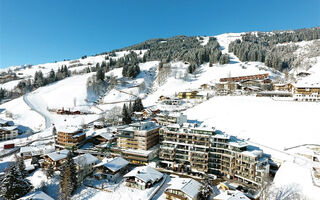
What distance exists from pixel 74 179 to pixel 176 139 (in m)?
26.7

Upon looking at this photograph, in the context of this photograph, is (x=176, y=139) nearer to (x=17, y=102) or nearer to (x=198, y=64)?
(x=17, y=102)

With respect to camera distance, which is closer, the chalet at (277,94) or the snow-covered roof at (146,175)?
the snow-covered roof at (146,175)

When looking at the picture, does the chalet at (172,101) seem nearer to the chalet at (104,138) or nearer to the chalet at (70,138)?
the chalet at (104,138)

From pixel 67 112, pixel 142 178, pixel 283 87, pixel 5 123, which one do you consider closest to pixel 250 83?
pixel 283 87

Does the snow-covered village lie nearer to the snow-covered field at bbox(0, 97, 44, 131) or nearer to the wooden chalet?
the snow-covered field at bbox(0, 97, 44, 131)

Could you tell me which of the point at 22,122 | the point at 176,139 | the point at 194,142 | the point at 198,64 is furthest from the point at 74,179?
the point at 198,64

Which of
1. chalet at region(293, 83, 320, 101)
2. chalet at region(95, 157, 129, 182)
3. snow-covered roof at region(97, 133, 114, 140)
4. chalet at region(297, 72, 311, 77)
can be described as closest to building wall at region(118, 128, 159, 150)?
chalet at region(95, 157, 129, 182)

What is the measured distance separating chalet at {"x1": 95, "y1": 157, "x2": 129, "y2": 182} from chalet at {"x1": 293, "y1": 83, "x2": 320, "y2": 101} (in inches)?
2853

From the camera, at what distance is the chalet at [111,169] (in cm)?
4256

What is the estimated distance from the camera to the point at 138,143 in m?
52.1

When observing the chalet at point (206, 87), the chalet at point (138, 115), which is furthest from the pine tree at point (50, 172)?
the chalet at point (206, 87)

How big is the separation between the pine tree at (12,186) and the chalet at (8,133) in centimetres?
4734

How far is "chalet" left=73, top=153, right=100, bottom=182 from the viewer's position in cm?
4203

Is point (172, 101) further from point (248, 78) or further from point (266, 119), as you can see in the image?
point (248, 78)
